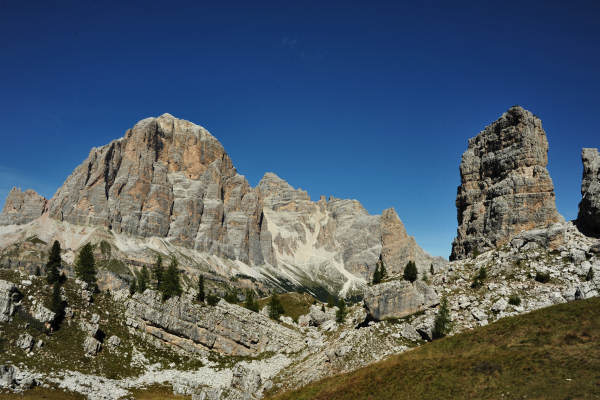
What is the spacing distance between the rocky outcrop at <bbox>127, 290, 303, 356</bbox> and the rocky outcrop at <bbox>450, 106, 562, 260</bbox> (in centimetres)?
5222

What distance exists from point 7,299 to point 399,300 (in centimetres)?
6833

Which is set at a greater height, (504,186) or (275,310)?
(504,186)

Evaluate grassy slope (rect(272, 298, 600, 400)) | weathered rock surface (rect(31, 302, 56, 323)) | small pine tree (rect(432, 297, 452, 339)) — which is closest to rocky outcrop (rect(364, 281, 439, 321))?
small pine tree (rect(432, 297, 452, 339))

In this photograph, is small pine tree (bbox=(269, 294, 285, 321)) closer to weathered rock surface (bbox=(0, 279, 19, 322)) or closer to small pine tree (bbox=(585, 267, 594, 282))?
weathered rock surface (bbox=(0, 279, 19, 322))

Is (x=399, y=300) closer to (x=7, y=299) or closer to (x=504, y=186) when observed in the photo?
(x=504, y=186)

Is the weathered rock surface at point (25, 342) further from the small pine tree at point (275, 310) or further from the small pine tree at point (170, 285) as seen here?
the small pine tree at point (275, 310)

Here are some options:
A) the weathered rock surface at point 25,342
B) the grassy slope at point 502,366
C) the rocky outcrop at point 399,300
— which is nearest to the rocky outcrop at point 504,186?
the rocky outcrop at point 399,300

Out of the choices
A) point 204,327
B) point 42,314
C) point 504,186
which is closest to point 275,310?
point 204,327

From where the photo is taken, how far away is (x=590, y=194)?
241 feet

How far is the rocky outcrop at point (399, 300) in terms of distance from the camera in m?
69.6

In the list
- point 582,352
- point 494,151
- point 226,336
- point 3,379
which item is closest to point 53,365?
point 3,379

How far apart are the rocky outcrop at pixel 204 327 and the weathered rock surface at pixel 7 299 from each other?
2312cm

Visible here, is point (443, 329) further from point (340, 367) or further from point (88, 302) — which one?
point (88, 302)

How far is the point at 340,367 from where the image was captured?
61156 millimetres
